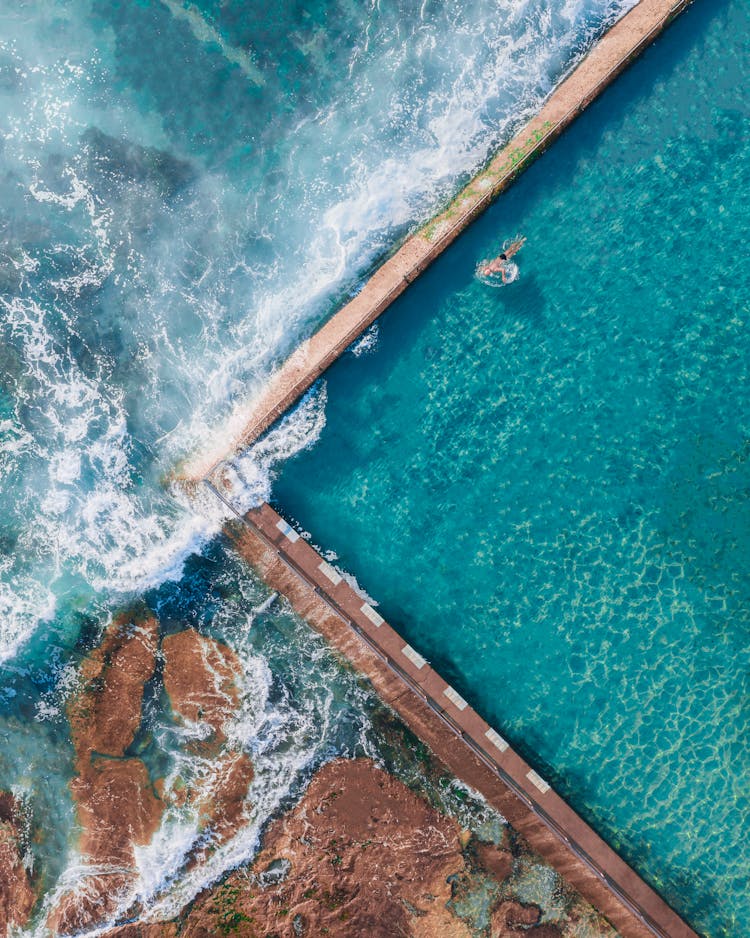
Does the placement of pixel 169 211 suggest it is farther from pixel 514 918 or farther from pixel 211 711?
pixel 514 918

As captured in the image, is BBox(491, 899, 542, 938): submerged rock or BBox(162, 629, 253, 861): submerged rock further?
BBox(162, 629, 253, 861): submerged rock

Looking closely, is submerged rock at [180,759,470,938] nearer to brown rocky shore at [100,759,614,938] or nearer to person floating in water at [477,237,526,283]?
brown rocky shore at [100,759,614,938]

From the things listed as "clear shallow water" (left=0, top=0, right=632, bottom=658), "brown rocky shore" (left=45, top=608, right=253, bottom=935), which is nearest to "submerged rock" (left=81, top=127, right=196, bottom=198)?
"clear shallow water" (left=0, top=0, right=632, bottom=658)

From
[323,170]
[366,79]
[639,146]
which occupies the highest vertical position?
[639,146]

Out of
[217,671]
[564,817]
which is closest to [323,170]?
[217,671]

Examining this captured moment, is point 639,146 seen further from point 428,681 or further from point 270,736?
point 270,736

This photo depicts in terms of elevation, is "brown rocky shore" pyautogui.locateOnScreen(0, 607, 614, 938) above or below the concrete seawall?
below
